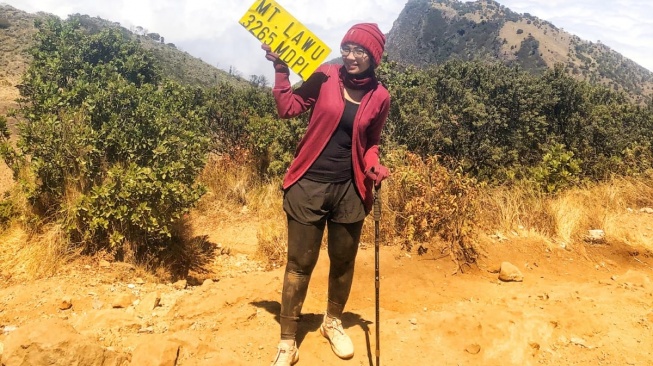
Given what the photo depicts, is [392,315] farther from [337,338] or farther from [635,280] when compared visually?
[635,280]

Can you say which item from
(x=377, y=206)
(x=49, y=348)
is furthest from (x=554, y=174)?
(x=49, y=348)

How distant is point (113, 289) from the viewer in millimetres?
3885

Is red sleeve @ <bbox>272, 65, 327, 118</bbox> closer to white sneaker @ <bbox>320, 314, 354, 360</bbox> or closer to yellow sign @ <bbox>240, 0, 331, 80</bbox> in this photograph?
yellow sign @ <bbox>240, 0, 331, 80</bbox>

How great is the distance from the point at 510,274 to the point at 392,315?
1.87 metres

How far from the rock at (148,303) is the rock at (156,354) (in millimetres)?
934

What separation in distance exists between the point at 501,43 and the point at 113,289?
407ft

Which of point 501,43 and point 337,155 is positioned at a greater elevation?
point 501,43

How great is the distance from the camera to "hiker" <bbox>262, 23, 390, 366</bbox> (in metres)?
2.55

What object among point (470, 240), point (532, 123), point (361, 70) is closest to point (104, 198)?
point (361, 70)

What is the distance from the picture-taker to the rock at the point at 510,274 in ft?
16.0

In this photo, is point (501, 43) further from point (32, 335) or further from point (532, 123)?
point (32, 335)

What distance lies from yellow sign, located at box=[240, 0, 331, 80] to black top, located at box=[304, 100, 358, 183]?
0.33 metres

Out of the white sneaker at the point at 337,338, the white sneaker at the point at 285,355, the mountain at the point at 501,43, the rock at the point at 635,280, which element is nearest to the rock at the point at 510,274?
the rock at the point at 635,280

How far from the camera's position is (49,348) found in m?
2.34
